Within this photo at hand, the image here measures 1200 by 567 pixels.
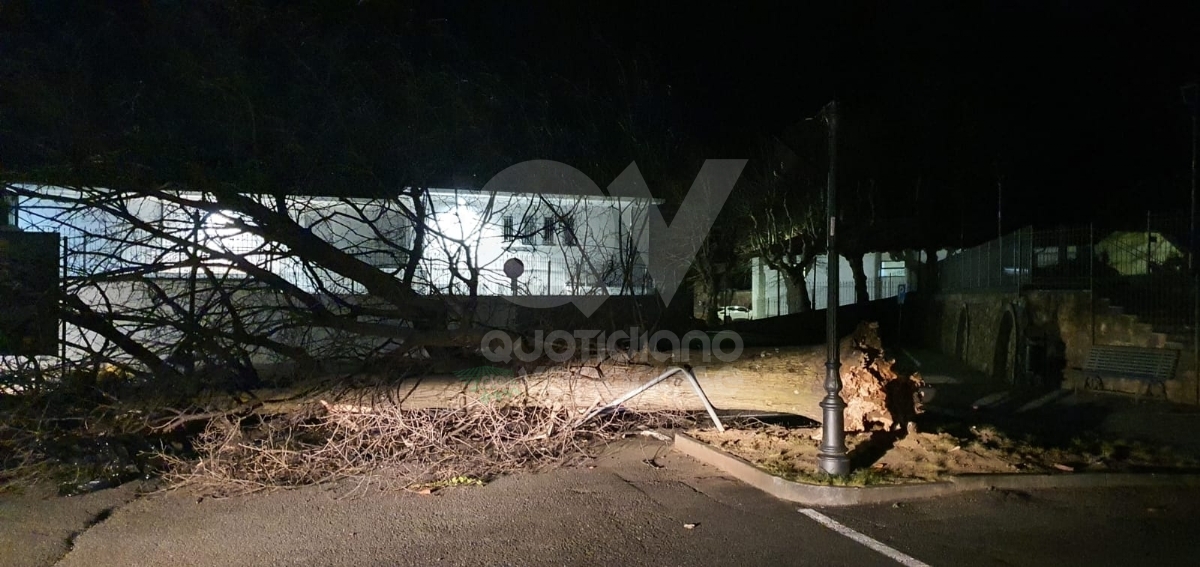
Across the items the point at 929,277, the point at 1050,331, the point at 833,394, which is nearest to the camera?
the point at 833,394

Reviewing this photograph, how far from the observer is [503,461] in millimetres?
8578

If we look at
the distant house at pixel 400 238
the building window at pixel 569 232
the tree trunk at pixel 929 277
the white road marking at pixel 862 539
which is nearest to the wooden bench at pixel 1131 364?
the tree trunk at pixel 929 277

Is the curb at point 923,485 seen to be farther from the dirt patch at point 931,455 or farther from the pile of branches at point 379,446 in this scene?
the pile of branches at point 379,446

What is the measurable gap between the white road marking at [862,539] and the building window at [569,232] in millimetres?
9094

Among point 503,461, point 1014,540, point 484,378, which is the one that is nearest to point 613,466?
point 503,461

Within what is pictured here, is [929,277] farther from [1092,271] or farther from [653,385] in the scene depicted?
[653,385]

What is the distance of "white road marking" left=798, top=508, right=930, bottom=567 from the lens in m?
5.70

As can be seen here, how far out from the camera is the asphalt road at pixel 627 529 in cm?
584

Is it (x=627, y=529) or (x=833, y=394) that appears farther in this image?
(x=833, y=394)

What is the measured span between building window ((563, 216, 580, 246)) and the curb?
776cm

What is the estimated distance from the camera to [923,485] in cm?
730

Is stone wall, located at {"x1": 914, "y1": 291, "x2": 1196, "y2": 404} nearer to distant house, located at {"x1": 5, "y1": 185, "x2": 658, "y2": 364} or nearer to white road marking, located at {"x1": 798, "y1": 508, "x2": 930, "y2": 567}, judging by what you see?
distant house, located at {"x1": 5, "y1": 185, "x2": 658, "y2": 364}

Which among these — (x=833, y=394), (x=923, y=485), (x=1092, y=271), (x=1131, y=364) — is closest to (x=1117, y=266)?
(x=1092, y=271)

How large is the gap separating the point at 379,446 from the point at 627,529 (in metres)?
3.27
